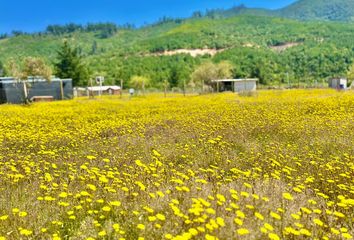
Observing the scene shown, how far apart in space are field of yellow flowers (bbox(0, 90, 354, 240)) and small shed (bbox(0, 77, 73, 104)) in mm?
33170

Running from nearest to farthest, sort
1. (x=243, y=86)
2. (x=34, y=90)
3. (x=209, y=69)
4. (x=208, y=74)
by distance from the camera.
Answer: (x=34, y=90)
(x=243, y=86)
(x=208, y=74)
(x=209, y=69)

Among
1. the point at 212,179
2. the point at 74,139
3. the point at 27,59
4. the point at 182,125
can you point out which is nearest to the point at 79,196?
the point at 212,179

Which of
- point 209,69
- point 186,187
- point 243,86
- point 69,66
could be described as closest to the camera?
point 186,187

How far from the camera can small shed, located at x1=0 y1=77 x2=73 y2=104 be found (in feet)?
135

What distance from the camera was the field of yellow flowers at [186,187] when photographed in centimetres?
427

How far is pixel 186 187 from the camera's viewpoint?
16.9ft

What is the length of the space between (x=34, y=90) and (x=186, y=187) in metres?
42.6

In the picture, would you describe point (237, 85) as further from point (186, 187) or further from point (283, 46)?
point (283, 46)

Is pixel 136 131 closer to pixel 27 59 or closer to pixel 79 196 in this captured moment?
pixel 79 196

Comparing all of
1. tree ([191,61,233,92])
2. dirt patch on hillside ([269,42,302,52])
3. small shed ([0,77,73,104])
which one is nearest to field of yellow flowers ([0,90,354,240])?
small shed ([0,77,73,104])

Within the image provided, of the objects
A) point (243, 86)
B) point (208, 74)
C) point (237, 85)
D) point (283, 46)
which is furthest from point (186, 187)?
point (283, 46)

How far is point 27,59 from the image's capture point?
38688 millimetres

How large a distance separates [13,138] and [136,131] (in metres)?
3.79

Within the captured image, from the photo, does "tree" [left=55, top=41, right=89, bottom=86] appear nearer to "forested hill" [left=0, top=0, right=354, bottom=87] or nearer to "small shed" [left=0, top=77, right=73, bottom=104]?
"forested hill" [left=0, top=0, right=354, bottom=87]
